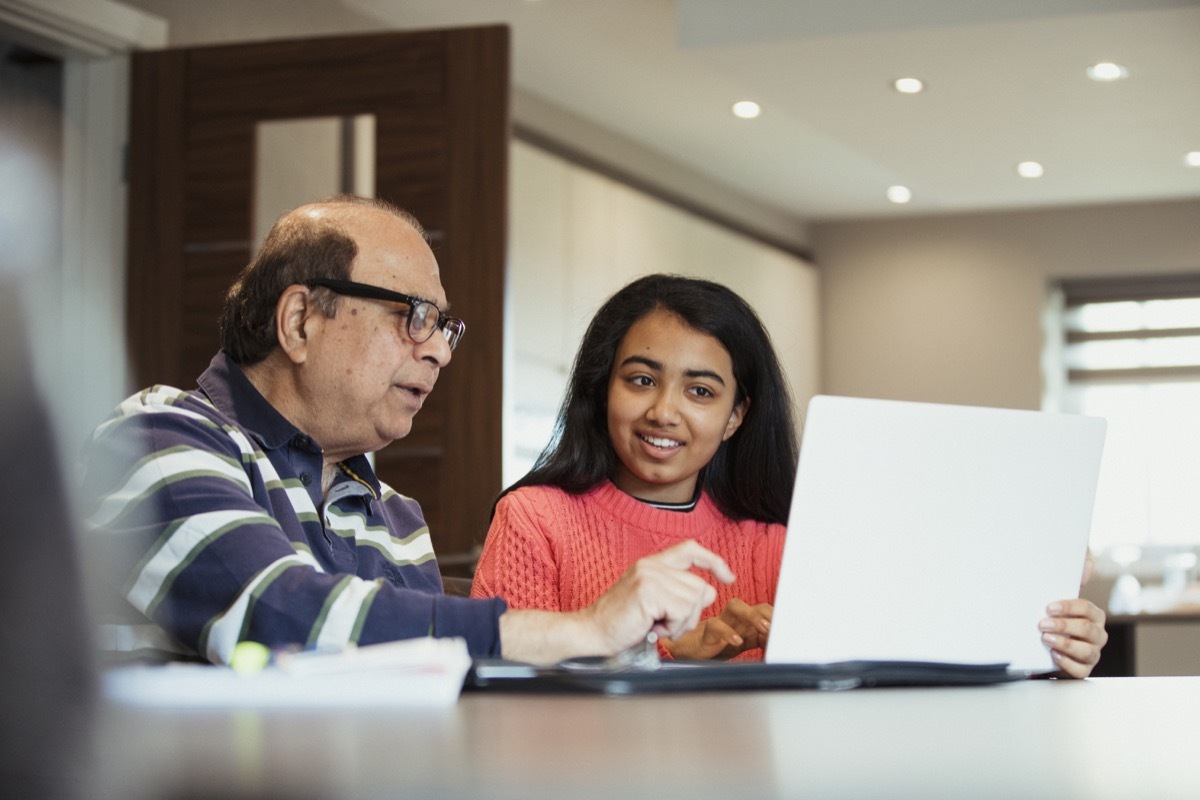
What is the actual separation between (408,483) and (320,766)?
296cm

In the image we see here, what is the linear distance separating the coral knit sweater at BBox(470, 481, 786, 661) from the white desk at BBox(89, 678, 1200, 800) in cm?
103

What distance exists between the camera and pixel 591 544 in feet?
6.53

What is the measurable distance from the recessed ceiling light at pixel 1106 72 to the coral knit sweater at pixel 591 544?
3.12 metres

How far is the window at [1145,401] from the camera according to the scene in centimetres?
722

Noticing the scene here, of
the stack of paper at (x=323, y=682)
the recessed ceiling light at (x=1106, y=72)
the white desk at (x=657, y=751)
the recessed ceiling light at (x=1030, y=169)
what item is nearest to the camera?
the white desk at (x=657, y=751)

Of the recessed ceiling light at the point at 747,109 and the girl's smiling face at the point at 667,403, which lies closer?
the girl's smiling face at the point at 667,403

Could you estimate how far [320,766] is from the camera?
1.82ft

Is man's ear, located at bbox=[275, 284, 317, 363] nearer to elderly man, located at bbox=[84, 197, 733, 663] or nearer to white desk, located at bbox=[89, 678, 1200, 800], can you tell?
elderly man, located at bbox=[84, 197, 733, 663]

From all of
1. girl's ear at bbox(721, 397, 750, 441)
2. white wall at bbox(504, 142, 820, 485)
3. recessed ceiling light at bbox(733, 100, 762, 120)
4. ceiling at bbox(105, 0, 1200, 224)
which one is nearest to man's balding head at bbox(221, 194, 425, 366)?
girl's ear at bbox(721, 397, 750, 441)

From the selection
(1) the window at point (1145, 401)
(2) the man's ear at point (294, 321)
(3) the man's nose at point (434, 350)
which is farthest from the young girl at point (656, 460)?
(1) the window at point (1145, 401)

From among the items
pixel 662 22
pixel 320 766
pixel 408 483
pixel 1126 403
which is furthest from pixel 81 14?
pixel 1126 403

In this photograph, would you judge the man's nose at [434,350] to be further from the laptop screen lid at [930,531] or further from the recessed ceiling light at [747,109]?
the recessed ceiling light at [747,109]

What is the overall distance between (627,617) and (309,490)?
563mm

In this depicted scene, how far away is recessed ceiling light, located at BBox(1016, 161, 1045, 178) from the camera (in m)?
6.25
